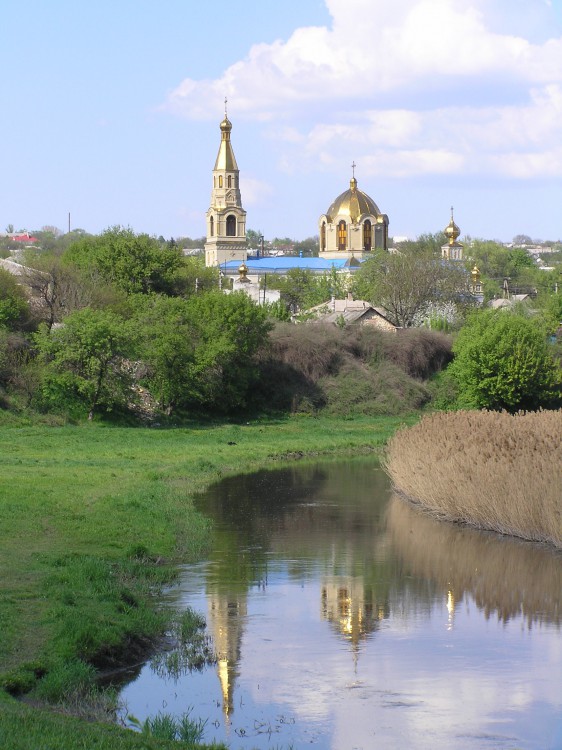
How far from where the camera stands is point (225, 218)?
137250mm

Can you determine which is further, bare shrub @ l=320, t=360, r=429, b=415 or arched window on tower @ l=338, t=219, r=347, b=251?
arched window on tower @ l=338, t=219, r=347, b=251

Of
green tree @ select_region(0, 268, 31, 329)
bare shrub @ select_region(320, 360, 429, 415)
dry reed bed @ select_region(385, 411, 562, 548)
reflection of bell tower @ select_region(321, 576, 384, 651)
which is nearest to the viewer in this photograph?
reflection of bell tower @ select_region(321, 576, 384, 651)

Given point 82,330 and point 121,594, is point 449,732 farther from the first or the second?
point 82,330

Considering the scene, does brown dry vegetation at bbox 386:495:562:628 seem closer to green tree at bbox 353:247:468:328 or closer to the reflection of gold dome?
green tree at bbox 353:247:468:328

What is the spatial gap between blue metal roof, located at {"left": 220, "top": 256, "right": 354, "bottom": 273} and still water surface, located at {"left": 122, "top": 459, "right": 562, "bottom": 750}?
3939 inches

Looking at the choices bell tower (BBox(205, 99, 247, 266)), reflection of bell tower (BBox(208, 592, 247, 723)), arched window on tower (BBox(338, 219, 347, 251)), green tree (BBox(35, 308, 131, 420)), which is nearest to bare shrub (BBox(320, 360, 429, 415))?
green tree (BBox(35, 308, 131, 420))

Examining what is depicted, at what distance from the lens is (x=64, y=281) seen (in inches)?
2435

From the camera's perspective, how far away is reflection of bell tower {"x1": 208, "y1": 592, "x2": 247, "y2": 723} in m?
16.8

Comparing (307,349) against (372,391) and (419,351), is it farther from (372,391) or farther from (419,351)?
(419,351)

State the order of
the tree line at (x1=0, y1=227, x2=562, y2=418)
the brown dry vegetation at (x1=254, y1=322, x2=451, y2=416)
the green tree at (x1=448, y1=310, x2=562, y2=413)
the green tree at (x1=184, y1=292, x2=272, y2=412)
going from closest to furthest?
the tree line at (x1=0, y1=227, x2=562, y2=418) → the green tree at (x1=184, y1=292, x2=272, y2=412) → the green tree at (x1=448, y1=310, x2=562, y2=413) → the brown dry vegetation at (x1=254, y1=322, x2=451, y2=416)

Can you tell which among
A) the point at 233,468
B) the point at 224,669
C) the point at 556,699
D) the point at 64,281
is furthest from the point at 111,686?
the point at 64,281

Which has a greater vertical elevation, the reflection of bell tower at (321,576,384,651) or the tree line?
the tree line

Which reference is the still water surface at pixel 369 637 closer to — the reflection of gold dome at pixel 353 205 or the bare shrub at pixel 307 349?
the bare shrub at pixel 307 349

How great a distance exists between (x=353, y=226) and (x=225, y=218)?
1381 centimetres
